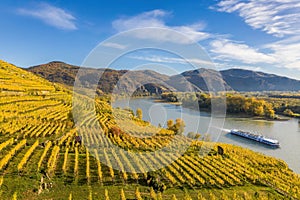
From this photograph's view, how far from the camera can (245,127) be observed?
119 feet

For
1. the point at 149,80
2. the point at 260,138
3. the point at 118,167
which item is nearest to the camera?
the point at 149,80

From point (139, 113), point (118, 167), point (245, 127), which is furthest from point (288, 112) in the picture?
point (118, 167)

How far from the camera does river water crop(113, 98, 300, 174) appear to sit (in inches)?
829

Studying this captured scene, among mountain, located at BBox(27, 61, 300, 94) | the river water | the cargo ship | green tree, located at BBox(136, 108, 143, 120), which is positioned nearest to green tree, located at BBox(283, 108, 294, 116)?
the river water

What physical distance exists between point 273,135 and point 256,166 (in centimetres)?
1645

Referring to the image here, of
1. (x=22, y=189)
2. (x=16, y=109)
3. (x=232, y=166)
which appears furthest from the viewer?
(x=16, y=109)

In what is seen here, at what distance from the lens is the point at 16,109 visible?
2159cm

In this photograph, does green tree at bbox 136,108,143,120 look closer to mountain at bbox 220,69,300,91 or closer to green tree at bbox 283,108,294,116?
green tree at bbox 283,108,294,116

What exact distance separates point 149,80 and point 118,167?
545 cm

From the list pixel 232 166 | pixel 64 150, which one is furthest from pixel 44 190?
pixel 232 166

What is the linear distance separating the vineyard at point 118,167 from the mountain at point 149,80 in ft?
10.5

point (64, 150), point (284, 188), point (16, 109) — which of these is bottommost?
point (284, 188)

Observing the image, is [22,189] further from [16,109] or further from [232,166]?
[16,109]

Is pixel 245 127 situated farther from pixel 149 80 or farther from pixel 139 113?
pixel 149 80
